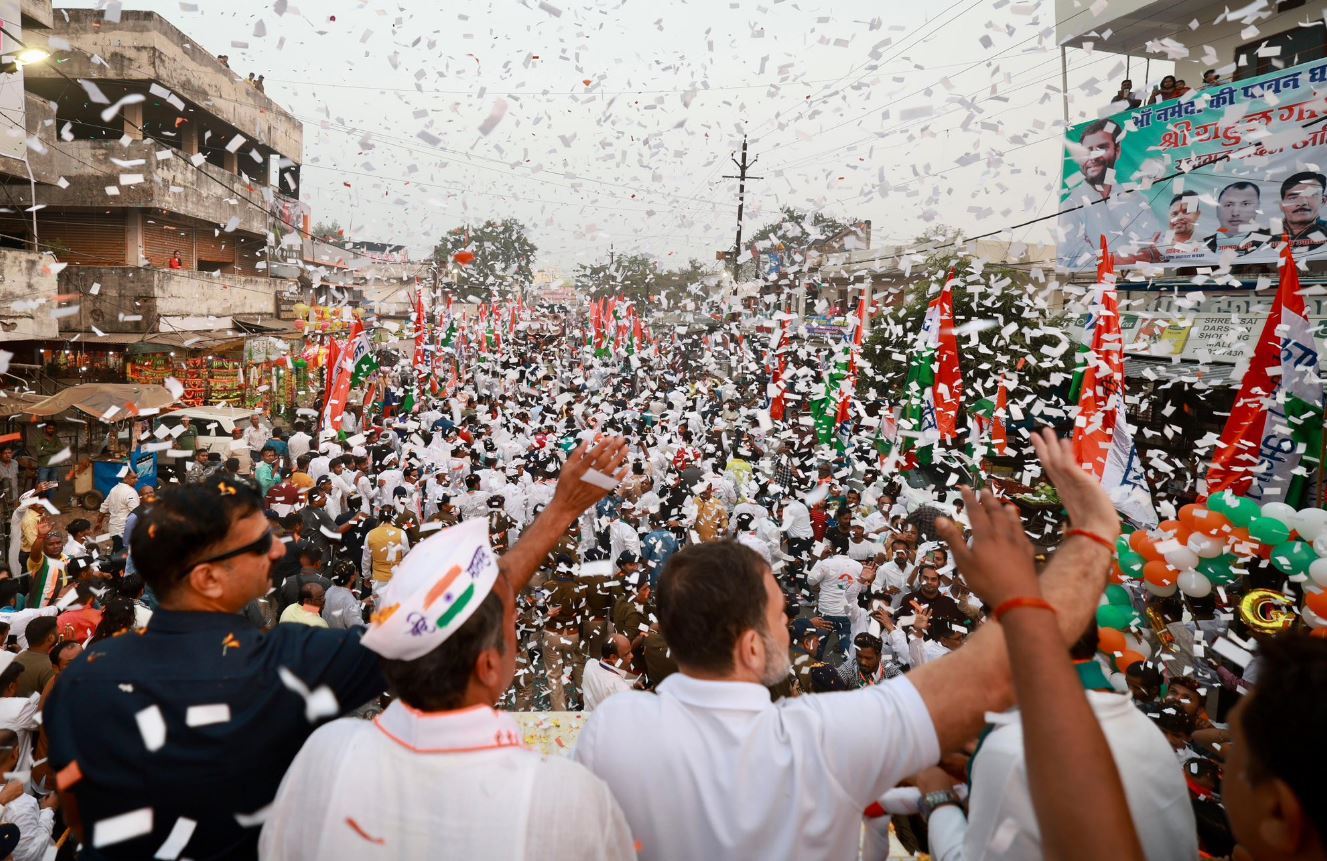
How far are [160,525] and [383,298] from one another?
A: 45.1 metres

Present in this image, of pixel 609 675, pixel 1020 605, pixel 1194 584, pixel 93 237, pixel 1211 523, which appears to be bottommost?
pixel 609 675

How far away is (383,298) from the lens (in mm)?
43875

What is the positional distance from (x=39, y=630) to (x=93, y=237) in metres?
17.7

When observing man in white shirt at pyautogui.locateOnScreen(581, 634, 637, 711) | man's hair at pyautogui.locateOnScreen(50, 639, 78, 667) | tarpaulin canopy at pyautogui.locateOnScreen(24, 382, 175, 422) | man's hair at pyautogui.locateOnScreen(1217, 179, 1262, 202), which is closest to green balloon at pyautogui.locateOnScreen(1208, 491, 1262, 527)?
man in white shirt at pyautogui.locateOnScreen(581, 634, 637, 711)

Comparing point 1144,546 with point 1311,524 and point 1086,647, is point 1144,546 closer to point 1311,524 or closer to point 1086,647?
point 1311,524

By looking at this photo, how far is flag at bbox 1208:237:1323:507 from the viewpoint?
6.45 m

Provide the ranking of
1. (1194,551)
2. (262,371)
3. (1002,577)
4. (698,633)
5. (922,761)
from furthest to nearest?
(262,371) → (1194,551) → (698,633) → (922,761) → (1002,577)

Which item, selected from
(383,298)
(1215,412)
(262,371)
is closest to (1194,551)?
(1215,412)

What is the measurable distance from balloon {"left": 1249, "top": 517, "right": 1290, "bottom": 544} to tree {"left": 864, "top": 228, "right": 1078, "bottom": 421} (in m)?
6.81

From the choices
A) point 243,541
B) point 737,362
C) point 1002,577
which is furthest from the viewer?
point 737,362

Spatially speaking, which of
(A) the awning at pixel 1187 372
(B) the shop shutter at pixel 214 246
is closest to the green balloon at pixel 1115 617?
(A) the awning at pixel 1187 372

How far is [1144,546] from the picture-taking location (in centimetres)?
661

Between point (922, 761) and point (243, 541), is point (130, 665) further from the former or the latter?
point (922, 761)

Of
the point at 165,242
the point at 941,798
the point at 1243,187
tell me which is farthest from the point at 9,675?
the point at 165,242
